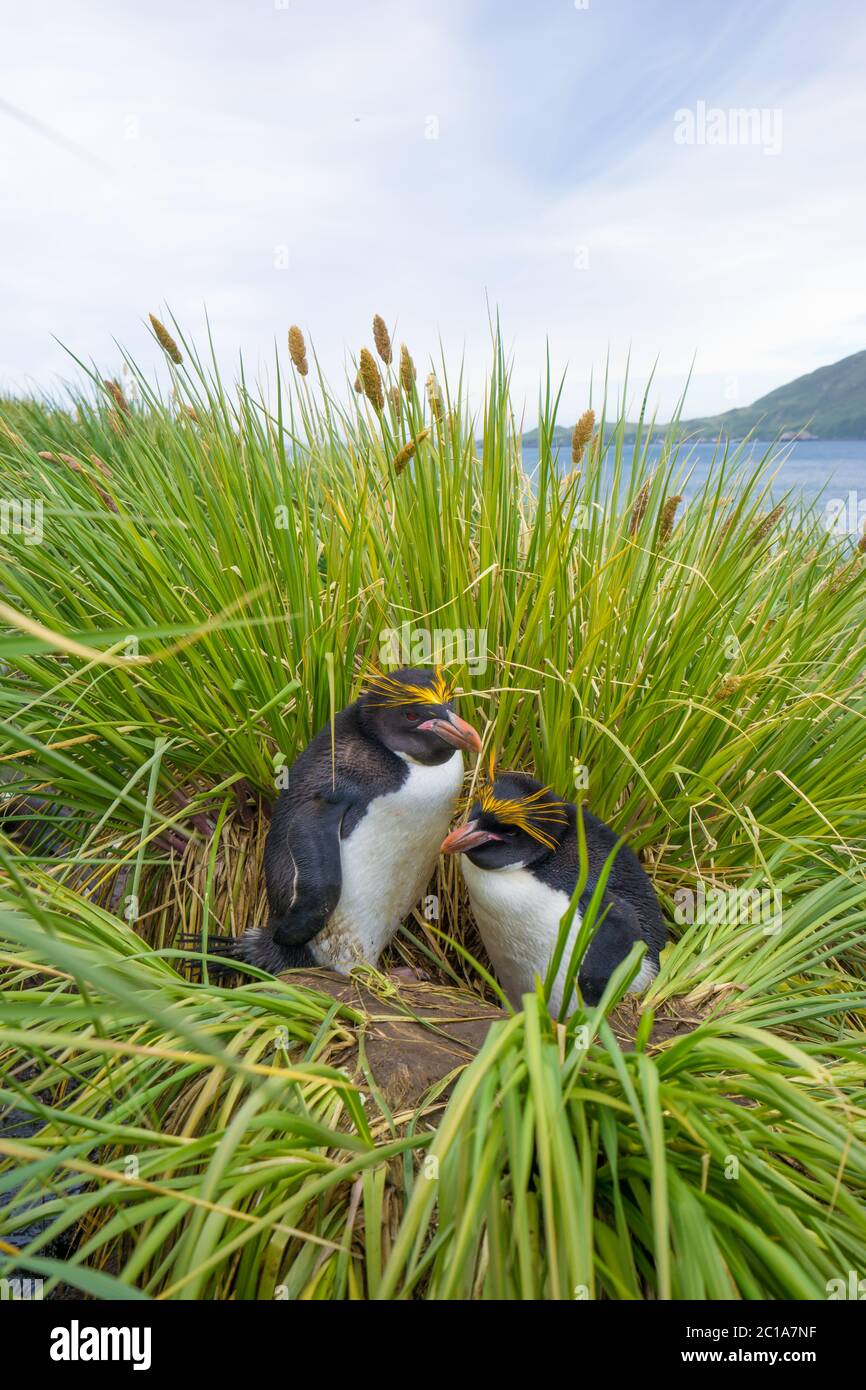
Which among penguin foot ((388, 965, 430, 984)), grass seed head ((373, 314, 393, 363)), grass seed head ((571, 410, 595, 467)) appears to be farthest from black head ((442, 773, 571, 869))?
grass seed head ((373, 314, 393, 363))

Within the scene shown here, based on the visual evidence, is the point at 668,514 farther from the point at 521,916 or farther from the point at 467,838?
the point at 521,916

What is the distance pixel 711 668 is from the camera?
2.72m

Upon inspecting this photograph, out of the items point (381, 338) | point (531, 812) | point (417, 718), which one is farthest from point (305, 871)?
point (381, 338)

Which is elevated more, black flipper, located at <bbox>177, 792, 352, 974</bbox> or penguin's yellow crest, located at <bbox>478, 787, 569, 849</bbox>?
penguin's yellow crest, located at <bbox>478, 787, 569, 849</bbox>

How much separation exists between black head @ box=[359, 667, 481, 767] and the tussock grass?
19cm

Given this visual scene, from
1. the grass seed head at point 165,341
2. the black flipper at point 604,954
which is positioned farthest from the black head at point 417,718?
the grass seed head at point 165,341

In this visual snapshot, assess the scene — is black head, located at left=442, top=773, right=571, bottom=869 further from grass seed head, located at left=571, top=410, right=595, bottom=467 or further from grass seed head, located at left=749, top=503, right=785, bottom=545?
grass seed head, located at left=749, top=503, right=785, bottom=545

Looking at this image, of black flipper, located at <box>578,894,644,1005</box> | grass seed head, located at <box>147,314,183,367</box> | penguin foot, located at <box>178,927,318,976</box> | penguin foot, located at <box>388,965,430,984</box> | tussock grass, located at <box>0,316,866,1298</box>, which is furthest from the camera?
grass seed head, located at <box>147,314,183,367</box>

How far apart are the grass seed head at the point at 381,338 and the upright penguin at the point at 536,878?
1.37 m

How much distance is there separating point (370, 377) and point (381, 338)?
1.34ft

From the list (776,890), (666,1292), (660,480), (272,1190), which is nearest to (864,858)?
(776,890)

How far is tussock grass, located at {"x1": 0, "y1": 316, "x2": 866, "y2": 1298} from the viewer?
139 cm

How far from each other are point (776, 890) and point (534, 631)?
3.35 ft

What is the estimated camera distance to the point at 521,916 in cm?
234
